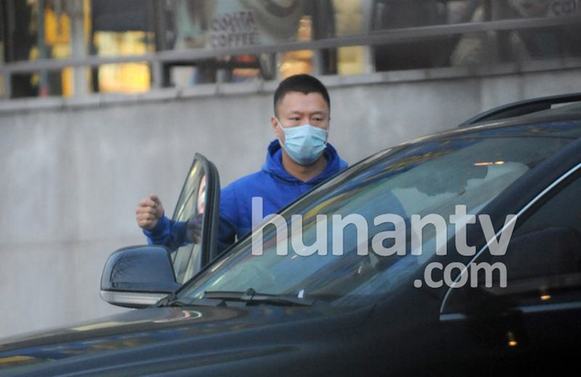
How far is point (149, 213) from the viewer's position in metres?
5.11

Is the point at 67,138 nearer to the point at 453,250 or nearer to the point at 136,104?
the point at 136,104

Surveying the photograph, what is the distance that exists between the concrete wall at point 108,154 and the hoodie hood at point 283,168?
241 cm

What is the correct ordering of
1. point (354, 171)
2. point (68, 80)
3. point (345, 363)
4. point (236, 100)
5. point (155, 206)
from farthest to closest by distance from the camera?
point (68, 80), point (236, 100), point (155, 206), point (354, 171), point (345, 363)

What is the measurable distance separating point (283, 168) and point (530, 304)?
2448 millimetres

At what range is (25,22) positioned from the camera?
9508 millimetres

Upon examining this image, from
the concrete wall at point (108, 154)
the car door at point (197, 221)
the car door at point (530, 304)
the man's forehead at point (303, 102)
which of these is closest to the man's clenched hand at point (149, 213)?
the car door at point (197, 221)

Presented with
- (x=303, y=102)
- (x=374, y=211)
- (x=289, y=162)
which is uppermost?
(x=303, y=102)

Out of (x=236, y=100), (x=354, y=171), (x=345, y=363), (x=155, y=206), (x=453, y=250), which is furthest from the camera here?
(x=236, y=100)

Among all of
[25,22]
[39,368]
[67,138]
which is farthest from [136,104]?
[39,368]

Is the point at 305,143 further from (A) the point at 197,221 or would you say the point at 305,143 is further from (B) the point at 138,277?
(B) the point at 138,277

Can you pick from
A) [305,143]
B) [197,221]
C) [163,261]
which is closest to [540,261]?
[163,261]

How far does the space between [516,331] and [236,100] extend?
542cm

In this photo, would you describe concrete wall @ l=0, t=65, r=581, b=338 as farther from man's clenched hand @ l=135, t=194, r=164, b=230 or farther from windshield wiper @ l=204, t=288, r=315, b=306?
windshield wiper @ l=204, t=288, r=315, b=306

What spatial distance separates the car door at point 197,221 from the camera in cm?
466
